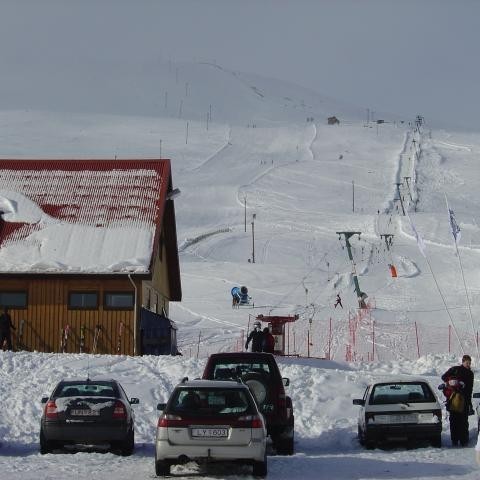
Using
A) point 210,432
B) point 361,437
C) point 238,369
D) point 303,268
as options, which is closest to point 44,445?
point 238,369

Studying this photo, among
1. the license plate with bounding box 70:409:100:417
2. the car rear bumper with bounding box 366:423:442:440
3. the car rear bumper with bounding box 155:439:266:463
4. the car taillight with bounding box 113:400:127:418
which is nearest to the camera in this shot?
the car rear bumper with bounding box 155:439:266:463

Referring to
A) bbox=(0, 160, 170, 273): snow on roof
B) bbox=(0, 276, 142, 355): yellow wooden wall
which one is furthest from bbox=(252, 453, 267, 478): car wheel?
bbox=(0, 276, 142, 355): yellow wooden wall

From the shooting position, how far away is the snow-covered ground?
67.1 feet

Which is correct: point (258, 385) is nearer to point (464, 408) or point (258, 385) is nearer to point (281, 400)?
point (281, 400)

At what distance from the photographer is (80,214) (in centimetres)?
3512

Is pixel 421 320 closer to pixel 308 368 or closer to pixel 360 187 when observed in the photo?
pixel 308 368

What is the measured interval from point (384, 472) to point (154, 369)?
11305 mm

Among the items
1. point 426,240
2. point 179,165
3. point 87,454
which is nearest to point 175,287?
point 87,454

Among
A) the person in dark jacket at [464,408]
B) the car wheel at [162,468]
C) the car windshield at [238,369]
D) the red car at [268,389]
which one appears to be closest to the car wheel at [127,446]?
the red car at [268,389]

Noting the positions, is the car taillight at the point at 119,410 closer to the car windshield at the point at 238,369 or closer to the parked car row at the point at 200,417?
the parked car row at the point at 200,417

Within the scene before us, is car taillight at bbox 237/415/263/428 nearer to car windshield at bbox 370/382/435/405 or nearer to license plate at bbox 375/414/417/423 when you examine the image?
license plate at bbox 375/414/417/423

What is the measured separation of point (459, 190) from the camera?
12156cm

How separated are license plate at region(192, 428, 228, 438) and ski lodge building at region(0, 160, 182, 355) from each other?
16.4 metres

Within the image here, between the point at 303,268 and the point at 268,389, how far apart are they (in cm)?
5588
